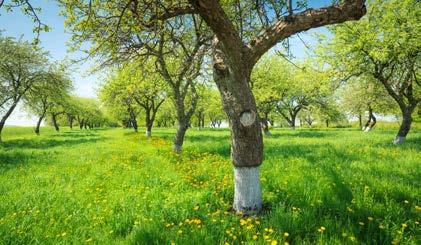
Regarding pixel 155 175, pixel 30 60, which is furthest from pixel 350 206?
pixel 30 60

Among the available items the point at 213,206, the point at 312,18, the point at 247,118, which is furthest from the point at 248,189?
the point at 312,18

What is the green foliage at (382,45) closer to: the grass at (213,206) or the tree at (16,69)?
the grass at (213,206)

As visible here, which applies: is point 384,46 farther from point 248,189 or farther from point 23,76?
point 23,76

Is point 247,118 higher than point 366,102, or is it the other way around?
point 366,102

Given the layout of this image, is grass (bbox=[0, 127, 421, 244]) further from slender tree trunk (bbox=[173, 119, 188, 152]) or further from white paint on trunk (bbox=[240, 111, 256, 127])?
slender tree trunk (bbox=[173, 119, 188, 152])

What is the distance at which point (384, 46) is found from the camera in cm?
1577

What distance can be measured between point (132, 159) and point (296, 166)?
24.9 feet

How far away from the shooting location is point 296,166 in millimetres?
10109

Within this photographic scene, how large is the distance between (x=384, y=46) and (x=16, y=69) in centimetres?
3063

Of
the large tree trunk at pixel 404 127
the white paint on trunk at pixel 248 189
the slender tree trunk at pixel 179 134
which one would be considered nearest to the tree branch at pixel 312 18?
the white paint on trunk at pixel 248 189

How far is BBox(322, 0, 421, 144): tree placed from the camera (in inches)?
618

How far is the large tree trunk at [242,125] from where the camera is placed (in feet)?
18.8

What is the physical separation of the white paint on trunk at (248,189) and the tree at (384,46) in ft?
39.7

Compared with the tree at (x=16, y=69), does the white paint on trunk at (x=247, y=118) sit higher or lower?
lower
